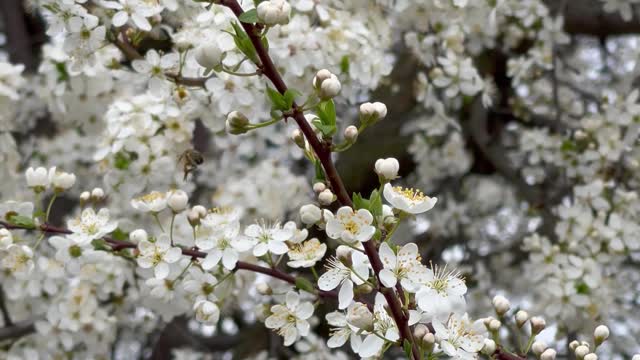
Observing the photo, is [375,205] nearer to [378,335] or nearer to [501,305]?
[378,335]

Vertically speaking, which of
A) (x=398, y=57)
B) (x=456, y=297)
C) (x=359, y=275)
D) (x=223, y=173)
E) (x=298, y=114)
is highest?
(x=298, y=114)

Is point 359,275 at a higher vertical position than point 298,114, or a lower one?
lower

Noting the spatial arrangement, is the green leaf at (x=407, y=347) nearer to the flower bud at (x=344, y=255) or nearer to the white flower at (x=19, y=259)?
the flower bud at (x=344, y=255)

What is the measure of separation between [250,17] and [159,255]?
60cm

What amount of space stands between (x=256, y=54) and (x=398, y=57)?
2.47 meters

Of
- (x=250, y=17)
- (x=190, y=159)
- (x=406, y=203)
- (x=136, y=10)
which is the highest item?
(x=250, y=17)

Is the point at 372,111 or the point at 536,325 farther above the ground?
the point at 372,111

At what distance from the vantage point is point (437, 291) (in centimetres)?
152

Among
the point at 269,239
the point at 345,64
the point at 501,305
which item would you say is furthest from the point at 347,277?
the point at 345,64

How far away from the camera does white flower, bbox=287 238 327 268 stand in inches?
64.3

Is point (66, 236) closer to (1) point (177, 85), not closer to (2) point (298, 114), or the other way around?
(1) point (177, 85)

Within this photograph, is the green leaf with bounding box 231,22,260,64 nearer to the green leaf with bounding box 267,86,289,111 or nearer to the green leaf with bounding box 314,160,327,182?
the green leaf with bounding box 267,86,289,111

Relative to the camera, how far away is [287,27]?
2.47 meters

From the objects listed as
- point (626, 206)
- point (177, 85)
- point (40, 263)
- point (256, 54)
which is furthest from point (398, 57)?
point (256, 54)
